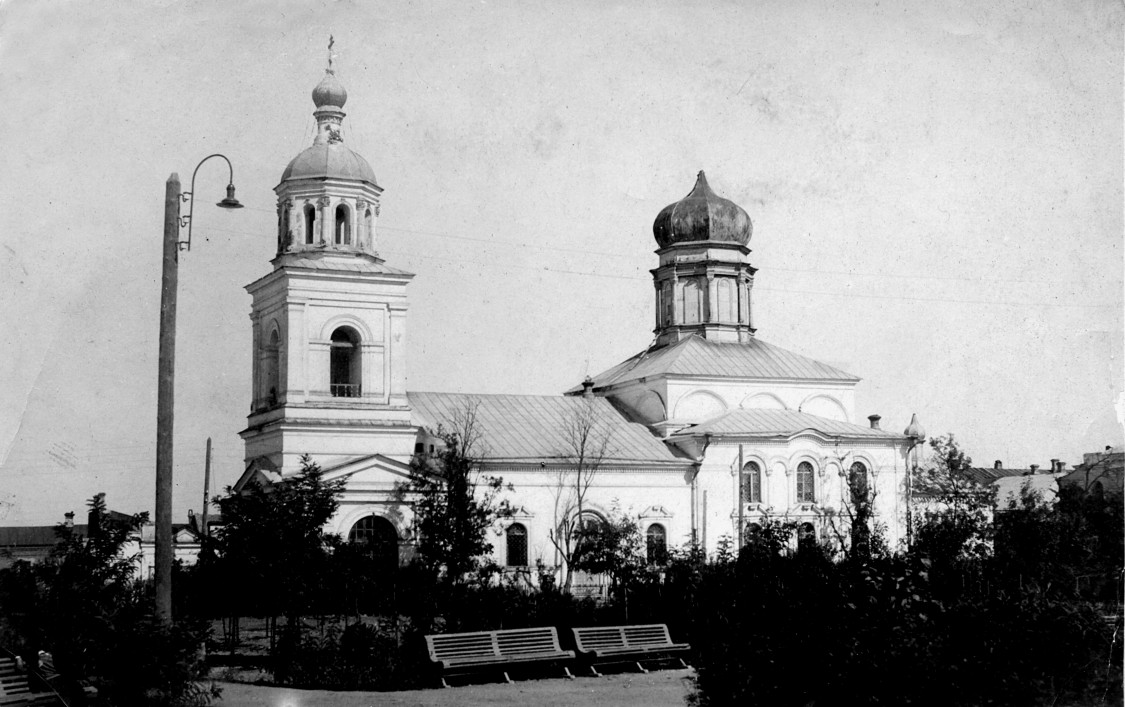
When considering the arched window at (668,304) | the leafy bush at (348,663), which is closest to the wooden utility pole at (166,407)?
the leafy bush at (348,663)

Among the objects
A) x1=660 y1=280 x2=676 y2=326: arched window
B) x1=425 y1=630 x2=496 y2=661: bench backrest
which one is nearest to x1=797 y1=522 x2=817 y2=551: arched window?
x1=425 y1=630 x2=496 y2=661: bench backrest

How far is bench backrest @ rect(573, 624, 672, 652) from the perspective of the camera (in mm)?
15898

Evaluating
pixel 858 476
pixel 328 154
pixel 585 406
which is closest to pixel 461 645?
pixel 328 154

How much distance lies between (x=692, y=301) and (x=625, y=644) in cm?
2424

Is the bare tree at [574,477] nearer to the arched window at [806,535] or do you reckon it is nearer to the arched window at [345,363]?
the arched window at [806,535]

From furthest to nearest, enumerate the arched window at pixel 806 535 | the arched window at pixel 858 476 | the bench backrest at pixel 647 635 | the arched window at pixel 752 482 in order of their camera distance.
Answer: the arched window at pixel 752 482, the arched window at pixel 858 476, the arched window at pixel 806 535, the bench backrest at pixel 647 635

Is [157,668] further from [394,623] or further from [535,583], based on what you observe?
[535,583]

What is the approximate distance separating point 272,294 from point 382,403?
11.8 ft

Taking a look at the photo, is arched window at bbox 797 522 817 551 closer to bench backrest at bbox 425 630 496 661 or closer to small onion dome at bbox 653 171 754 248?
bench backrest at bbox 425 630 496 661

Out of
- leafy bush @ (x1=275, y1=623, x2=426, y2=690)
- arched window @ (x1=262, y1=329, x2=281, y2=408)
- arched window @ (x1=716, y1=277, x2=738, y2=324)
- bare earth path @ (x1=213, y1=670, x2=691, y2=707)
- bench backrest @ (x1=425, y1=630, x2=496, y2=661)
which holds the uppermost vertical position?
arched window @ (x1=716, y1=277, x2=738, y2=324)

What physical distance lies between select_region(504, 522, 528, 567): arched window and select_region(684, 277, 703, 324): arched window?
10810mm

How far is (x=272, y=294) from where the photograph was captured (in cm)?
2980

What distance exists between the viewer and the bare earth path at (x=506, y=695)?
42.7 ft

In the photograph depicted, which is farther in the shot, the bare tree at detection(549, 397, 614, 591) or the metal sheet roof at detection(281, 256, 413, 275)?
the bare tree at detection(549, 397, 614, 591)
